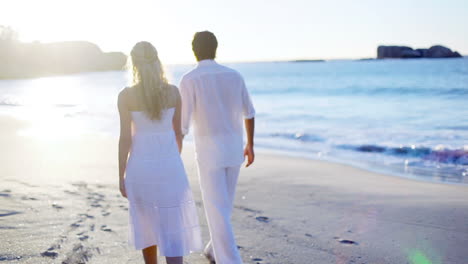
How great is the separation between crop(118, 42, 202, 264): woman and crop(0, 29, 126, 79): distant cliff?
79.6 m

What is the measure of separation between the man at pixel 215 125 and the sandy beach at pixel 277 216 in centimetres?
64

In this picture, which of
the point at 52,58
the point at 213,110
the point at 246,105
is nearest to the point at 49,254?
the point at 213,110

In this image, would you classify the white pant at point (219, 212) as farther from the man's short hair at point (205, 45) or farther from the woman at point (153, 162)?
the man's short hair at point (205, 45)

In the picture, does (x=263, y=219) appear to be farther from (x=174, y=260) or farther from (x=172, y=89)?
(x=172, y=89)

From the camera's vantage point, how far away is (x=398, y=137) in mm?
13234

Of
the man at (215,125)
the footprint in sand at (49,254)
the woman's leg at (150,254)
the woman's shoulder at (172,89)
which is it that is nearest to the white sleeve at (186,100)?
the man at (215,125)

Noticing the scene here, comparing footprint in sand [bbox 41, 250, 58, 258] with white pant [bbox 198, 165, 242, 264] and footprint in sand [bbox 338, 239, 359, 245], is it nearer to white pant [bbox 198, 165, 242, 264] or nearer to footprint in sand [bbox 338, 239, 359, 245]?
white pant [bbox 198, 165, 242, 264]

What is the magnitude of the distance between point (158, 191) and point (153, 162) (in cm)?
19

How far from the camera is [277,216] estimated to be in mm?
5074

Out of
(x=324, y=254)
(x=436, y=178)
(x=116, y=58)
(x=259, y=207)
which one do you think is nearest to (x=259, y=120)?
(x=436, y=178)

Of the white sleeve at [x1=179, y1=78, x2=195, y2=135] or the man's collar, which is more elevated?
the man's collar

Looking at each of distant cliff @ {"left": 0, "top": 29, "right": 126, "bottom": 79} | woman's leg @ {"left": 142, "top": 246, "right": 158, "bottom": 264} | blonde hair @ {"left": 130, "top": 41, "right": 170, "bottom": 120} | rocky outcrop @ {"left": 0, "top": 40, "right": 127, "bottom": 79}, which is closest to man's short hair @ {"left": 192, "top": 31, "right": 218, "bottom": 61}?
blonde hair @ {"left": 130, "top": 41, "right": 170, "bottom": 120}

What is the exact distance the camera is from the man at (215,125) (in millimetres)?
3311

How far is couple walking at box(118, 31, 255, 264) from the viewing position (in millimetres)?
2971
